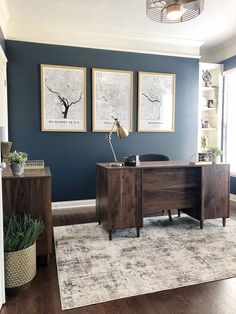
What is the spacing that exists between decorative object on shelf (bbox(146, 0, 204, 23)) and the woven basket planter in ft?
7.72

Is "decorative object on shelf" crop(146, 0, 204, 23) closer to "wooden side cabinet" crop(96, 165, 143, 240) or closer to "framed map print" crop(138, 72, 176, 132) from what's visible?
"wooden side cabinet" crop(96, 165, 143, 240)

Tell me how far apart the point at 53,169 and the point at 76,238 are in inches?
57.0

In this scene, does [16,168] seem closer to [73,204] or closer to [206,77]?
[73,204]


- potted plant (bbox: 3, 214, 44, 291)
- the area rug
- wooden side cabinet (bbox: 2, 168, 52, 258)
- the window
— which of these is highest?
the window

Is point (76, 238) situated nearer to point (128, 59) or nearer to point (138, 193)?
point (138, 193)

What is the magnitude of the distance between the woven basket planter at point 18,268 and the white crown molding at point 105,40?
3128 millimetres

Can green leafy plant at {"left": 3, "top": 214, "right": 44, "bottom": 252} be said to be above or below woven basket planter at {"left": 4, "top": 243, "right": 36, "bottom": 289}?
above

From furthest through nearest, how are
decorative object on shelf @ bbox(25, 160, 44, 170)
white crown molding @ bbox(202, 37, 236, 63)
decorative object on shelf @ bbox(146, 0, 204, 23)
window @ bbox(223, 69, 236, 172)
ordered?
1. window @ bbox(223, 69, 236, 172)
2. white crown molding @ bbox(202, 37, 236, 63)
3. decorative object on shelf @ bbox(25, 160, 44, 170)
4. decorative object on shelf @ bbox(146, 0, 204, 23)

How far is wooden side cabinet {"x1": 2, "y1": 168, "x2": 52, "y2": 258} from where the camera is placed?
2.11m

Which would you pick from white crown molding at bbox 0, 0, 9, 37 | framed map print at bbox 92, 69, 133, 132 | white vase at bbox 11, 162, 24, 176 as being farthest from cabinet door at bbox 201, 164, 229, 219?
white crown molding at bbox 0, 0, 9, 37

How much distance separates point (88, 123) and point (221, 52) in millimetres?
2981

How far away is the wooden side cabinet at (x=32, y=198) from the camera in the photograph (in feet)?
6.91

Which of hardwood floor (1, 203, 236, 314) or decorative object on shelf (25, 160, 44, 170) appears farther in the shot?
decorative object on shelf (25, 160, 44, 170)

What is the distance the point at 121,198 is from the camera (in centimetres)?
276
